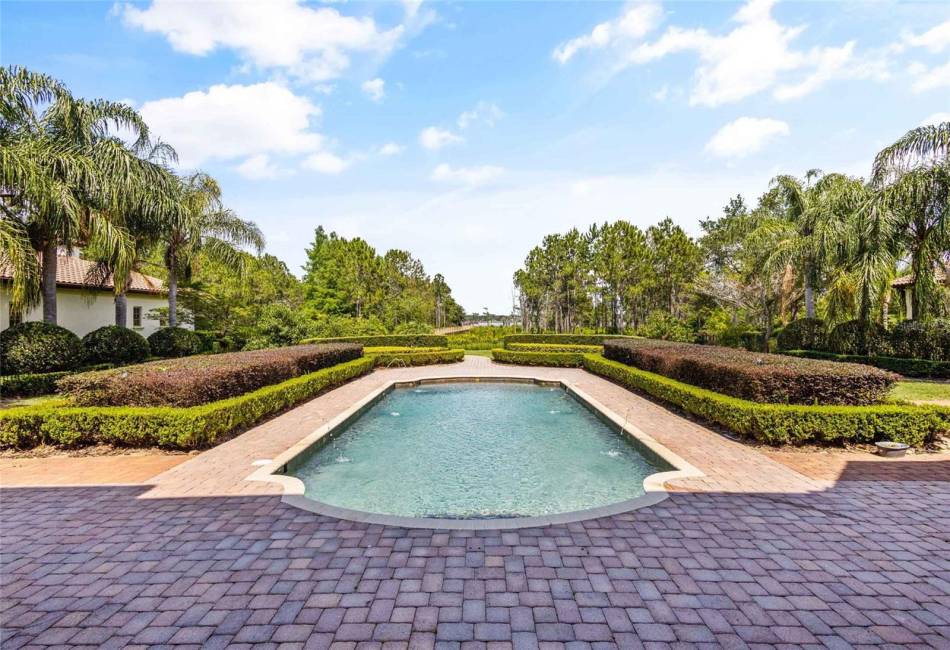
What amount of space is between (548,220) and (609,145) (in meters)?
21.1

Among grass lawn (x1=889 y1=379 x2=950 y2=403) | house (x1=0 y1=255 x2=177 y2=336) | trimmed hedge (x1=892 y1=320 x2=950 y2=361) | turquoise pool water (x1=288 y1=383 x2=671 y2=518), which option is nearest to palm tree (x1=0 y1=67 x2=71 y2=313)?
house (x1=0 y1=255 x2=177 y2=336)

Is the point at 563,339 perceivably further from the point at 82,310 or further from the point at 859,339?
the point at 82,310

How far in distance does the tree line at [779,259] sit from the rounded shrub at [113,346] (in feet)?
75.3

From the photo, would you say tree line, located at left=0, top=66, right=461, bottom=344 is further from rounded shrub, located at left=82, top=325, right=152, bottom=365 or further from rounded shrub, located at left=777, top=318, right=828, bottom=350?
rounded shrub, located at left=777, top=318, right=828, bottom=350

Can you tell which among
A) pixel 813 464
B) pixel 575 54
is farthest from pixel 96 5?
pixel 813 464

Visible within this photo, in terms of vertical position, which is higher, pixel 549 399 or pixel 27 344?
pixel 27 344

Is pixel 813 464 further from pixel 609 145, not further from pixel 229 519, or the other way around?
pixel 609 145

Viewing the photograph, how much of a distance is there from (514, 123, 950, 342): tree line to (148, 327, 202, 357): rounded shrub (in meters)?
23.0

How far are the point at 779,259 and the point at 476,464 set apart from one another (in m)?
17.5

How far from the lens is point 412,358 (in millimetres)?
19703

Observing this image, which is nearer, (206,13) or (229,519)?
(229,519)

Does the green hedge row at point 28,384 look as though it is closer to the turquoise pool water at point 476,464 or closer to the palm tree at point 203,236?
the palm tree at point 203,236

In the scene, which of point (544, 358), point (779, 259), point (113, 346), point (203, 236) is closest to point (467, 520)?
point (113, 346)

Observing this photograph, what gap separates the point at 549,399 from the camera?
507 inches
